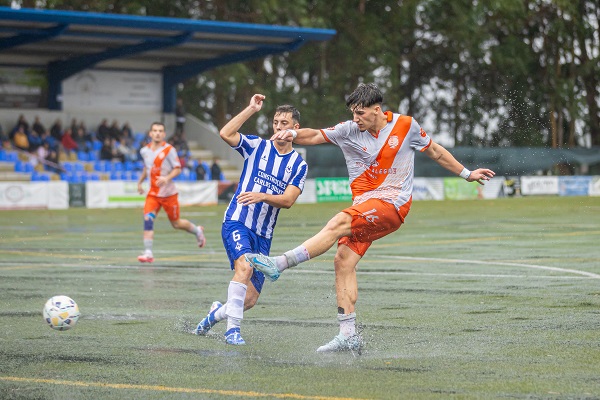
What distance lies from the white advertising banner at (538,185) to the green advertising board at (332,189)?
8.83 meters

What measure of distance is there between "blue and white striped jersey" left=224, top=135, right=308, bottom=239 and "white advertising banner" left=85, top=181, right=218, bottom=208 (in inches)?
1091

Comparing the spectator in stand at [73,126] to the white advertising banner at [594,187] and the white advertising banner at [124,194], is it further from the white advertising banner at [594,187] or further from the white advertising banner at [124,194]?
the white advertising banner at [594,187]

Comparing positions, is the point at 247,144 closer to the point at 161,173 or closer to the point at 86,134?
the point at 161,173

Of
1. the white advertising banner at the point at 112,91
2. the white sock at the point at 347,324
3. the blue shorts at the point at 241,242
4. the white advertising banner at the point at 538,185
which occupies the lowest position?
the white sock at the point at 347,324

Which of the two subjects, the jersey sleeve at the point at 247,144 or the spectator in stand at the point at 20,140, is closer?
the jersey sleeve at the point at 247,144

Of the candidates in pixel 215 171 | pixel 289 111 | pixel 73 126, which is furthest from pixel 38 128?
pixel 289 111

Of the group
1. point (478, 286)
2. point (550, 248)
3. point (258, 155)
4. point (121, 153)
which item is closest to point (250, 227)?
point (258, 155)

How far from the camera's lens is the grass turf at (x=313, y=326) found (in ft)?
22.2

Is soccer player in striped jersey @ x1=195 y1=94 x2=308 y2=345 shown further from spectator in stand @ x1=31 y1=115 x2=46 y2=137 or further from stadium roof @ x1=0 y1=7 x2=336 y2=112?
spectator in stand @ x1=31 y1=115 x2=46 y2=137

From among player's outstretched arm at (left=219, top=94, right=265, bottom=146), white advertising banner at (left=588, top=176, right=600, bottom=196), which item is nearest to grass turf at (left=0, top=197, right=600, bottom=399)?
player's outstretched arm at (left=219, top=94, right=265, bottom=146)

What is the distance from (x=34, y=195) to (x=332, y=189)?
1213cm

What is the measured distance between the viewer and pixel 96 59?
141 feet

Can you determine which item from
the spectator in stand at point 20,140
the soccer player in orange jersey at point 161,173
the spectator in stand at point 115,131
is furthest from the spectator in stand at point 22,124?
the soccer player in orange jersey at point 161,173

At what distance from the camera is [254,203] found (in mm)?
8844
